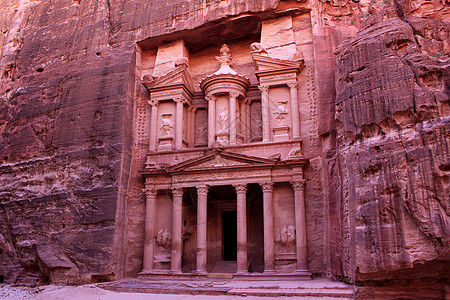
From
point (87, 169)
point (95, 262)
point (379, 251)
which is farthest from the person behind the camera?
point (87, 169)

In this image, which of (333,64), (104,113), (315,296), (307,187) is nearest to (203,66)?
(104,113)

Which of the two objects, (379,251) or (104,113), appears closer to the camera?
(379,251)

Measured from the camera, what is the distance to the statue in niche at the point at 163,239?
47.3 feet

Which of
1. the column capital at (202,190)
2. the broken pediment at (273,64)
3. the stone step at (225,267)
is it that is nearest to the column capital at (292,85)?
the broken pediment at (273,64)

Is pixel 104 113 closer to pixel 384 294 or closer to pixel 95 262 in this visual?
pixel 95 262

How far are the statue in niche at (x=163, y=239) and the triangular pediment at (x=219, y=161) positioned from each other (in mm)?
2390

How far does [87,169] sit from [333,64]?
9955mm

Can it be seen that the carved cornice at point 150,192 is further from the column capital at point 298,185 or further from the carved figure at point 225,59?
the carved figure at point 225,59

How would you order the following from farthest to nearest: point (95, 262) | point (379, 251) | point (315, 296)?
1. point (95, 262)
2. point (315, 296)
3. point (379, 251)

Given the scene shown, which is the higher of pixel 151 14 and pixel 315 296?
pixel 151 14

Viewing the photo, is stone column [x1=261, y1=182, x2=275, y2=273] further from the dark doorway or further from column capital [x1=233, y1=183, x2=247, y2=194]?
the dark doorway

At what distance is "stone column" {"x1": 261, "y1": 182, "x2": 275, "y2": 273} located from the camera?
505 inches

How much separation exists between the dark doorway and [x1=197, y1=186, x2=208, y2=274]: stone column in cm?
192

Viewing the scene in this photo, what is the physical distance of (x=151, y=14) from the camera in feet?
55.6
